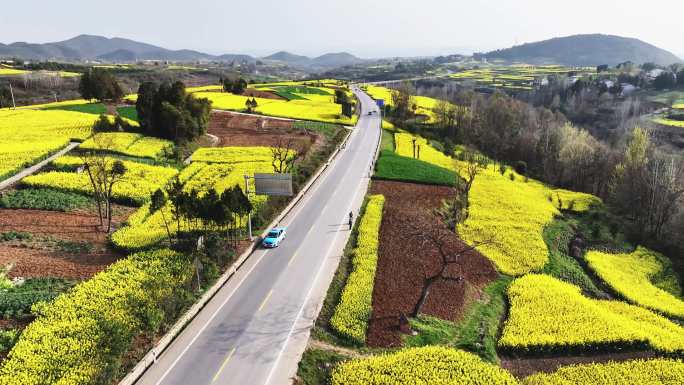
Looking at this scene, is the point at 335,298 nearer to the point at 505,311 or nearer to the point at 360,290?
the point at 360,290

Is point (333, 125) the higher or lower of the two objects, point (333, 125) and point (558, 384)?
the higher

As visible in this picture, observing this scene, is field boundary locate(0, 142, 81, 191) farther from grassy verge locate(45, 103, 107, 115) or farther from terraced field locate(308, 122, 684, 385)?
terraced field locate(308, 122, 684, 385)

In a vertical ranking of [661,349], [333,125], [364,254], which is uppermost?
[333,125]

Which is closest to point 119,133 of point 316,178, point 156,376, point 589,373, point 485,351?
point 316,178

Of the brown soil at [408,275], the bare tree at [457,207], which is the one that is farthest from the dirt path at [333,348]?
the bare tree at [457,207]

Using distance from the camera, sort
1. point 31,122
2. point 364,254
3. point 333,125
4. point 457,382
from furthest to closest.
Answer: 1. point 333,125
2. point 31,122
3. point 364,254
4. point 457,382

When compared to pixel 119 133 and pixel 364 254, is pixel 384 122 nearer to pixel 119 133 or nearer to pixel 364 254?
pixel 119 133

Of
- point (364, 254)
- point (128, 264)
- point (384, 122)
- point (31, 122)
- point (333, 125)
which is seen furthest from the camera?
point (384, 122)
